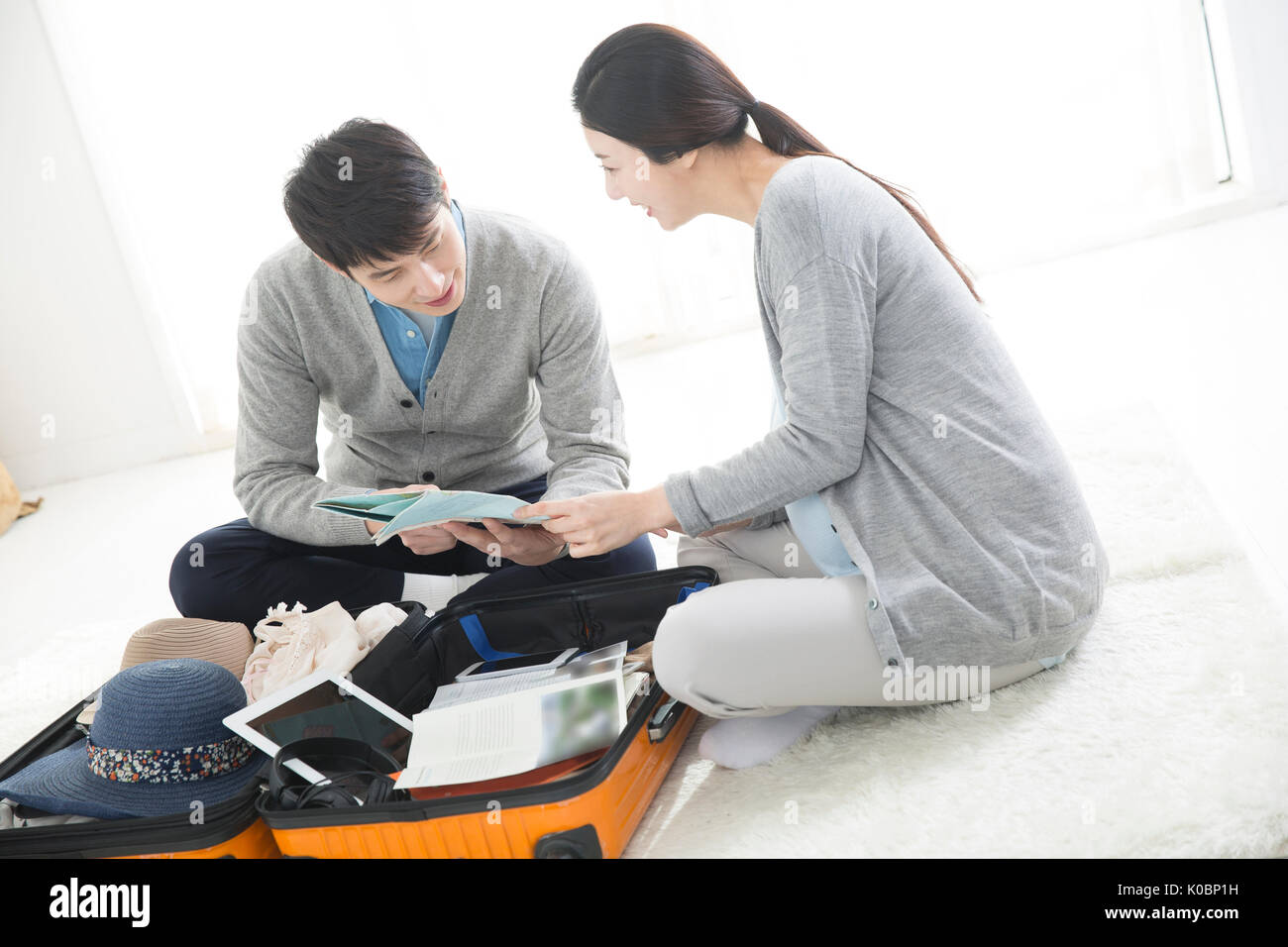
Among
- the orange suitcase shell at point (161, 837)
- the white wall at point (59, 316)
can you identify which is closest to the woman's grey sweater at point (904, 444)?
the orange suitcase shell at point (161, 837)

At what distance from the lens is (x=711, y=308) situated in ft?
12.9

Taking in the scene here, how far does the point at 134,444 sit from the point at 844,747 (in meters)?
3.59

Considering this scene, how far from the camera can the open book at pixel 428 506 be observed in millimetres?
1258

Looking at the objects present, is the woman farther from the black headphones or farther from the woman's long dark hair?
the black headphones

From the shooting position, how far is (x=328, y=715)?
4.51 ft

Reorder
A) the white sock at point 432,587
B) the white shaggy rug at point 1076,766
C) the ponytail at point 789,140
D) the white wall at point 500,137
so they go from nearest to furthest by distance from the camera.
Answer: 1. the white shaggy rug at point 1076,766
2. the ponytail at point 789,140
3. the white sock at point 432,587
4. the white wall at point 500,137

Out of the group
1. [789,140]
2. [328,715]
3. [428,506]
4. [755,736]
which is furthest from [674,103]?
[328,715]

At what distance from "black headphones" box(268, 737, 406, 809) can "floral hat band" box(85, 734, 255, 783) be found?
0.10 meters

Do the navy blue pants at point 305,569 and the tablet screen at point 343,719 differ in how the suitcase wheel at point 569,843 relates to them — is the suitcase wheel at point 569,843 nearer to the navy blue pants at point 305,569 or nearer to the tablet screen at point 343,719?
the tablet screen at point 343,719

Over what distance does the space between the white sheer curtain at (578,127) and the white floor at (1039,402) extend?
23cm

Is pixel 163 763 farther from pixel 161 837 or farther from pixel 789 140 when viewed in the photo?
pixel 789 140

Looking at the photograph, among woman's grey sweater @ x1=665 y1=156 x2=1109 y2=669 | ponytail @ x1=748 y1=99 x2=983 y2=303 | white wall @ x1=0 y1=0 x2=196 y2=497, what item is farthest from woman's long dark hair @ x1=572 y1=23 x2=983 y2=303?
white wall @ x1=0 y1=0 x2=196 y2=497
